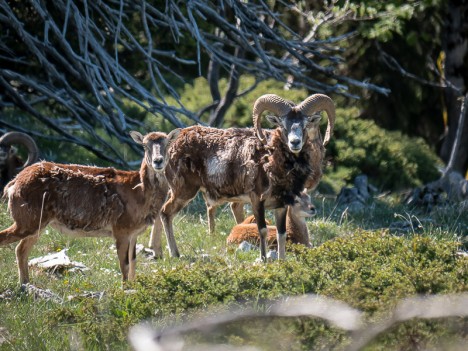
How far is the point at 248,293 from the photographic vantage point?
9.18 metres

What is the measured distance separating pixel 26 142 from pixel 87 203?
3.13 m

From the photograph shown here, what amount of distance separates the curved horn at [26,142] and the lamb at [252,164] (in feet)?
5.50

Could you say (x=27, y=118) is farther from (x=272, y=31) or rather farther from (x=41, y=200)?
(x=41, y=200)

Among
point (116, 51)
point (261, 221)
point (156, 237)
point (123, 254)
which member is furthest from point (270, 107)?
point (123, 254)

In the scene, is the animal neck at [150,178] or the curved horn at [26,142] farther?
the curved horn at [26,142]

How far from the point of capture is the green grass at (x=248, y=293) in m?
7.48

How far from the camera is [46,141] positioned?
66.1ft

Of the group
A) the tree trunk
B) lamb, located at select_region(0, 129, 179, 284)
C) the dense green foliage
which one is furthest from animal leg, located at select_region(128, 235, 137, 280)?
the tree trunk

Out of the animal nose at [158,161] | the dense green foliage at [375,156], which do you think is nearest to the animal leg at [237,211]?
the animal nose at [158,161]

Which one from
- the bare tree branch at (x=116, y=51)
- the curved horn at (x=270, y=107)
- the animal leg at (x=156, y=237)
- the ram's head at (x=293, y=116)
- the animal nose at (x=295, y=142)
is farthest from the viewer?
the bare tree branch at (x=116, y=51)

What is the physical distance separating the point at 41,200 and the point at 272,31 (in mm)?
6506

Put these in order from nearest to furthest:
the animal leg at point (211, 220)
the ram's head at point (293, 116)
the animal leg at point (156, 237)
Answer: the ram's head at point (293, 116), the animal leg at point (156, 237), the animal leg at point (211, 220)

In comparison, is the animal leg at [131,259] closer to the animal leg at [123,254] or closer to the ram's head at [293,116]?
the animal leg at [123,254]

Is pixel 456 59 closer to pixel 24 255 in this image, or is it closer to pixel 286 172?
pixel 286 172
